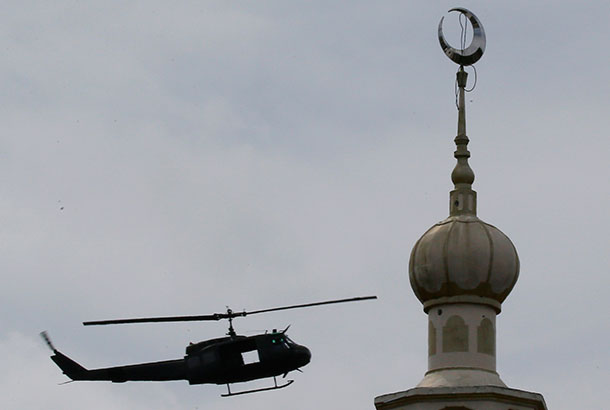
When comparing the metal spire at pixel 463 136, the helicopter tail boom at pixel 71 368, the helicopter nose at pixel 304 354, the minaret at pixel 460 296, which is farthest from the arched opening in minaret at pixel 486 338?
→ the helicopter tail boom at pixel 71 368

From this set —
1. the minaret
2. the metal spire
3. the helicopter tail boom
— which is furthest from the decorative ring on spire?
the helicopter tail boom

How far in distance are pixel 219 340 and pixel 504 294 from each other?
26.6ft

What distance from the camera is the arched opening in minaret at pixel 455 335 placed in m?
34.2

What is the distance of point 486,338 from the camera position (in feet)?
113

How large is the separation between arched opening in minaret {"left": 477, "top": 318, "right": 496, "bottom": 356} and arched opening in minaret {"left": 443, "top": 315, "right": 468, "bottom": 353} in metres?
0.25

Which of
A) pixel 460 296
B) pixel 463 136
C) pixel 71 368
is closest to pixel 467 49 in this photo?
pixel 463 136

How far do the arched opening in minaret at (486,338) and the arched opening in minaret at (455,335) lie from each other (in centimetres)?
25

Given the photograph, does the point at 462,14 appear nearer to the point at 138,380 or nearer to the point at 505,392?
the point at 505,392

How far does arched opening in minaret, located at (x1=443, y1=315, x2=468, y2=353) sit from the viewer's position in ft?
112

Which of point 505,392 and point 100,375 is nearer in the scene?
point 505,392

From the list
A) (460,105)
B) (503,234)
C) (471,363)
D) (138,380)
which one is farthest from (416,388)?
(138,380)

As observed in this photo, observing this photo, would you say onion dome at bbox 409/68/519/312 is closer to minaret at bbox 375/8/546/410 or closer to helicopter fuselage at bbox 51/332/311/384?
minaret at bbox 375/8/546/410

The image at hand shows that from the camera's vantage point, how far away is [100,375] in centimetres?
4212

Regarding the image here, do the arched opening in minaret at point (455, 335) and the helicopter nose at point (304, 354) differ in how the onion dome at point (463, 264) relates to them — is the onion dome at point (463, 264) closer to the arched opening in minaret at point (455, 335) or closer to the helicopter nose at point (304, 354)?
the arched opening in minaret at point (455, 335)
